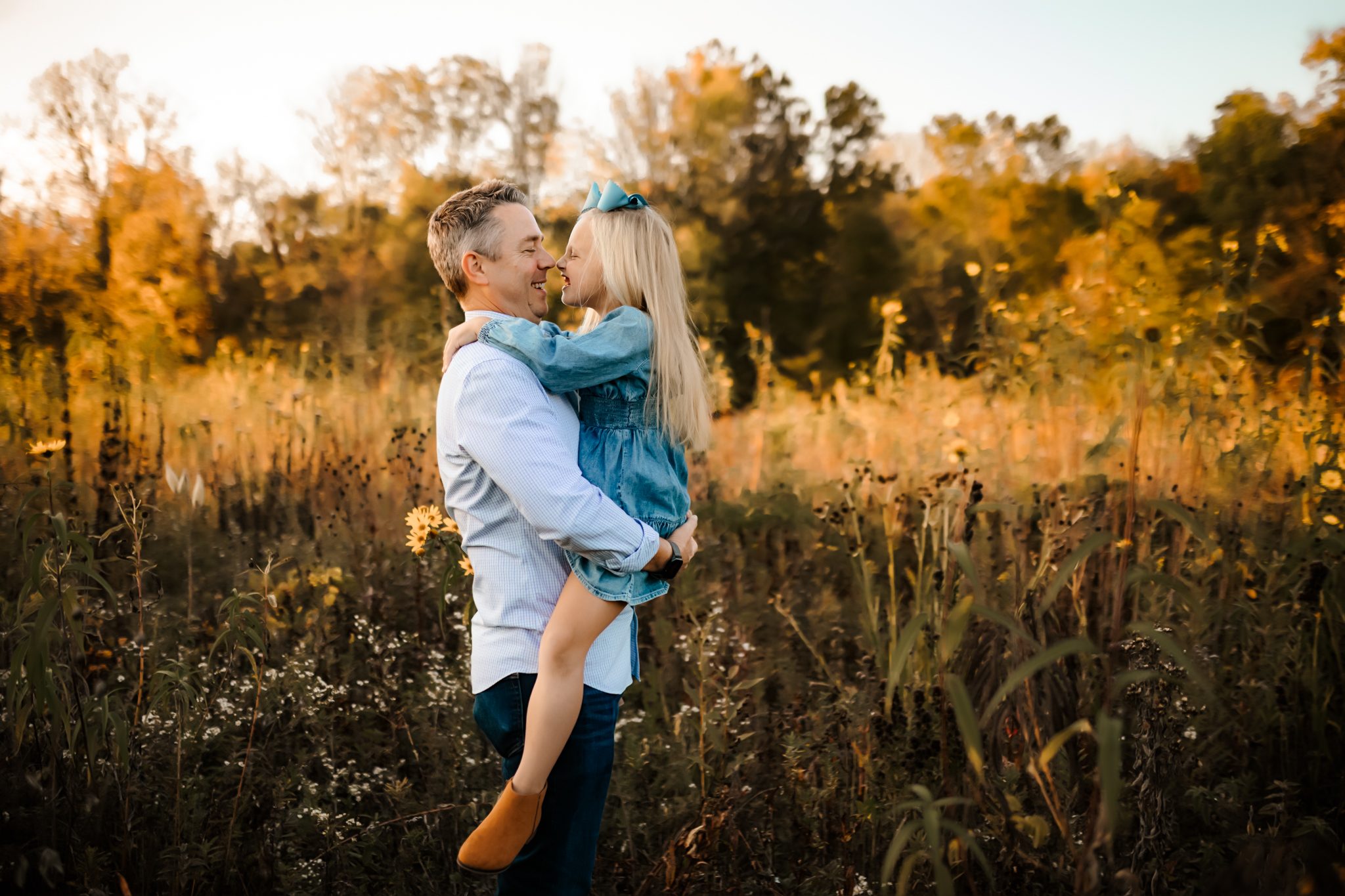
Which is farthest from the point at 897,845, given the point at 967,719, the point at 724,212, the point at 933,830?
the point at 724,212

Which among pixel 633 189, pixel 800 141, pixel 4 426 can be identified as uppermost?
pixel 800 141

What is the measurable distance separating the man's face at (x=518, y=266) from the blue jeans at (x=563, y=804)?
772mm

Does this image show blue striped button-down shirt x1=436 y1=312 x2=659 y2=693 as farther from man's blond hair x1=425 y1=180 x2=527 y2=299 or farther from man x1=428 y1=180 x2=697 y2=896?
man's blond hair x1=425 y1=180 x2=527 y2=299

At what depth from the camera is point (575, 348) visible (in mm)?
1642

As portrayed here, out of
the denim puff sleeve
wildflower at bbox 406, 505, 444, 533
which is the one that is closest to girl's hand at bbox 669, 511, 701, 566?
the denim puff sleeve

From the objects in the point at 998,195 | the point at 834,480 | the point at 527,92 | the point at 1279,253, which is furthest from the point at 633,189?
the point at 834,480

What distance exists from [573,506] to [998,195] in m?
18.9

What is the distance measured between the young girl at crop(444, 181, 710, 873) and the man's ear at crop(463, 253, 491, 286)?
0.31ft

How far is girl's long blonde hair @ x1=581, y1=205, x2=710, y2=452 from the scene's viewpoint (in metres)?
1.78

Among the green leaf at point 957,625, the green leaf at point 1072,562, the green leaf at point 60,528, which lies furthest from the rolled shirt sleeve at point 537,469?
the green leaf at point 60,528

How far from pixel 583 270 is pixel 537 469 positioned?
55 centimetres

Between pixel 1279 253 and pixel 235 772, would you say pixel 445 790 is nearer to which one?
pixel 235 772

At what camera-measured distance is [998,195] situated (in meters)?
18.1

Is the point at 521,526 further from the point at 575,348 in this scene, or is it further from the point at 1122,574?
the point at 1122,574
